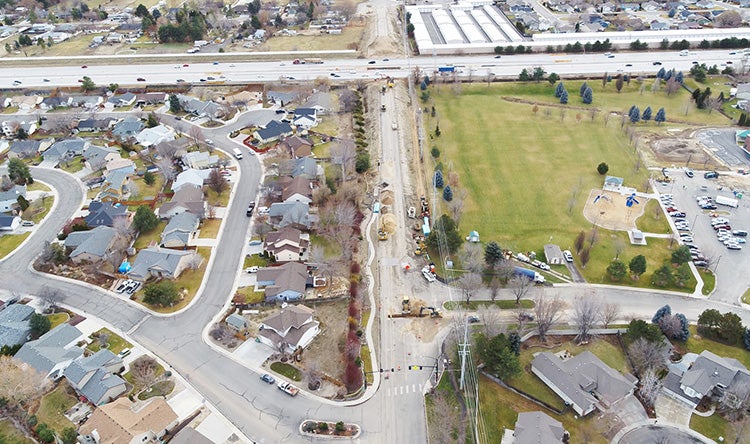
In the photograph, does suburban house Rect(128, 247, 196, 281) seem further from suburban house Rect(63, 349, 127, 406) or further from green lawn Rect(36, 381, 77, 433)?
green lawn Rect(36, 381, 77, 433)

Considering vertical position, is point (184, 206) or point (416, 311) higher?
point (184, 206)

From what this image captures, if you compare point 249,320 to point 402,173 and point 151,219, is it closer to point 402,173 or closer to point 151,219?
point 151,219

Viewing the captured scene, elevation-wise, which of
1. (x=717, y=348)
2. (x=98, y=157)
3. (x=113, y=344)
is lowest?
(x=717, y=348)

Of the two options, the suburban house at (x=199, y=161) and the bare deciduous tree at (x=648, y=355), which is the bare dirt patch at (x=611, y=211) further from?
the suburban house at (x=199, y=161)

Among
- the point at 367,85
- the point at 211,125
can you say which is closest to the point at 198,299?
the point at 211,125

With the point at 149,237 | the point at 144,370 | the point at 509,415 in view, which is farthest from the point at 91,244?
the point at 509,415

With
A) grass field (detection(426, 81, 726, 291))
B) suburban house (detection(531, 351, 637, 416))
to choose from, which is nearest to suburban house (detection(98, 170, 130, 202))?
grass field (detection(426, 81, 726, 291))

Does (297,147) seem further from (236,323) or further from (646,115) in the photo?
(646,115)

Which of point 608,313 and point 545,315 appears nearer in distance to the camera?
point 545,315
